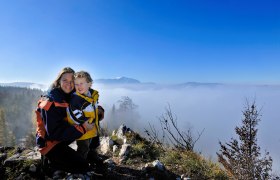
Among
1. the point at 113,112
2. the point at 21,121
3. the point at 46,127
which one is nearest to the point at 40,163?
the point at 46,127

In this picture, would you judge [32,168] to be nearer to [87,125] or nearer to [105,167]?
[105,167]

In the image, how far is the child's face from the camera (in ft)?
17.0

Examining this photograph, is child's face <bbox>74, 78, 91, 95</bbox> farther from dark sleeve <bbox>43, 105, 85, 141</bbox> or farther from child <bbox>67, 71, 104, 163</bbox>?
dark sleeve <bbox>43, 105, 85, 141</bbox>

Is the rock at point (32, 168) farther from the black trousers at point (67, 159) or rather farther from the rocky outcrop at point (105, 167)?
the black trousers at point (67, 159)

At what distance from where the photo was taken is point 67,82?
214 inches

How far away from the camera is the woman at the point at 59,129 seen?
16.8ft

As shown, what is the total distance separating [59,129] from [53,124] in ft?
0.55

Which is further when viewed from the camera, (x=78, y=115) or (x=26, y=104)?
(x=26, y=104)

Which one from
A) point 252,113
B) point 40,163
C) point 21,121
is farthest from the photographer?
point 21,121

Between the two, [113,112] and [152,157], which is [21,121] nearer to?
[113,112]

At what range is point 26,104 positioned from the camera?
573 feet

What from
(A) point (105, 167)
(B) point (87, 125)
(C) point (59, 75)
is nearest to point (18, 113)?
(A) point (105, 167)

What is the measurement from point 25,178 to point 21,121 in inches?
6257

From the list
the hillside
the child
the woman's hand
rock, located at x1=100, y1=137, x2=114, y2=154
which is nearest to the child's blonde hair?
the child
